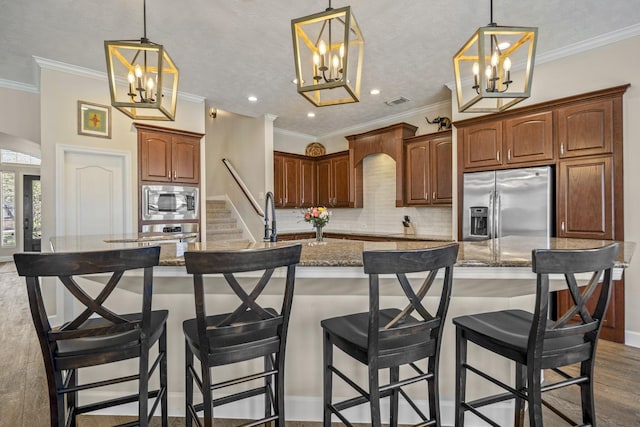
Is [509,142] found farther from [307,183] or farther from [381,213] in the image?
[307,183]

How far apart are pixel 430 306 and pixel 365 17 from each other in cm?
237

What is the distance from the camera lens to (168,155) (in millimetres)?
4168

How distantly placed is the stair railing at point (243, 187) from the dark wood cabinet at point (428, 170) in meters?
2.48

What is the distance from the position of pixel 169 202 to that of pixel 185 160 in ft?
1.98

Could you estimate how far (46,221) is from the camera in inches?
137

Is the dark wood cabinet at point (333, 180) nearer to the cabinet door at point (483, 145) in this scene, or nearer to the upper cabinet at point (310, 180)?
the upper cabinet at point (310, 180)

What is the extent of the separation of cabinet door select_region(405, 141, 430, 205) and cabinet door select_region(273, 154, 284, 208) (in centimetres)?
223

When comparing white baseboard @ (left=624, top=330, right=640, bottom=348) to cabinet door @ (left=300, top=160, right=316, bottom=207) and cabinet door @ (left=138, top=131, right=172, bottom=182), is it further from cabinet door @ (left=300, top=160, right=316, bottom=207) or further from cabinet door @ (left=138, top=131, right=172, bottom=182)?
cabinet door @ (left=138, top=131, right=172, bottom=182)

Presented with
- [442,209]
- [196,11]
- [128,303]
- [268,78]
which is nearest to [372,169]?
[442,209]

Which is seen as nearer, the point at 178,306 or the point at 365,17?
the point at 178,306

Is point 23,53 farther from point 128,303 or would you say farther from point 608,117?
point 608,117

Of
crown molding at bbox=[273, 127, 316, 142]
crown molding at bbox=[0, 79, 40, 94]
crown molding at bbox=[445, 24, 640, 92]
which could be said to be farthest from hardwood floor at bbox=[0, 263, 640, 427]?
crown molding at bbox=[273, 127, 316, 142]

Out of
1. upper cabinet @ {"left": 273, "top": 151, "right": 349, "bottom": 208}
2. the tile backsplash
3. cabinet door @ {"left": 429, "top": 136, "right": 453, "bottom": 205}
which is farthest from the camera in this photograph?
upper cabinet @ {"left": 273, "top": 151, "right": 349, "bottom": 208}

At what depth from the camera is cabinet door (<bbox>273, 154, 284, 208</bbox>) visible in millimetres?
5738
